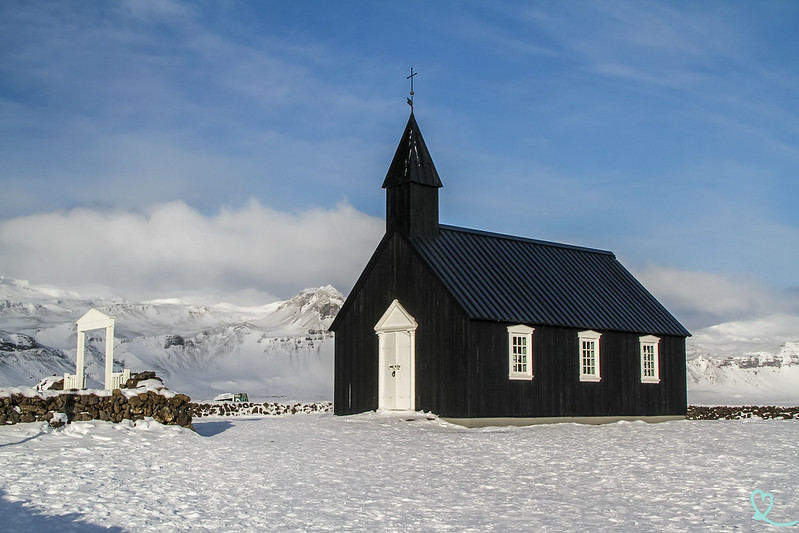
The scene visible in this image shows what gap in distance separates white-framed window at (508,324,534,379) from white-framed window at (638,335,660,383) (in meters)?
5.91

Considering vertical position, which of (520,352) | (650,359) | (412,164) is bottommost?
(650,359)

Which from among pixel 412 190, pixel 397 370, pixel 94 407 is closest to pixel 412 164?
pixel 412 190

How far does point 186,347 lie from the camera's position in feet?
390

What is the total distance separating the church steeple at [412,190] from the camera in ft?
85.4

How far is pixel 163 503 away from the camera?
11227mm

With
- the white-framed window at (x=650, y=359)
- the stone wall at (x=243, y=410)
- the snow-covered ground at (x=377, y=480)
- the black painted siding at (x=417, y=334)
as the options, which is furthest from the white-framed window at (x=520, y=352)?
the stone wall at (x=243, y=410)

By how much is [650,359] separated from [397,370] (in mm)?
9912

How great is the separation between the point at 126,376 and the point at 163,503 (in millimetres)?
10110

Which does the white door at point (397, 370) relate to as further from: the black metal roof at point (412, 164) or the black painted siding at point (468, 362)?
the black metal roof at point (412, 164)

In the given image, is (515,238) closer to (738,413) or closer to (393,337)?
(393,337)

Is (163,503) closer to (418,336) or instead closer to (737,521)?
(737,521)

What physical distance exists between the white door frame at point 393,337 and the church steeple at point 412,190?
2.62 metres

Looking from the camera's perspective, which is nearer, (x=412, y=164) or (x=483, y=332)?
(x=483, y=332)

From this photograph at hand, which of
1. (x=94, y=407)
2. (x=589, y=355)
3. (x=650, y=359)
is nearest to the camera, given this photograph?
(x=94, y=407)
